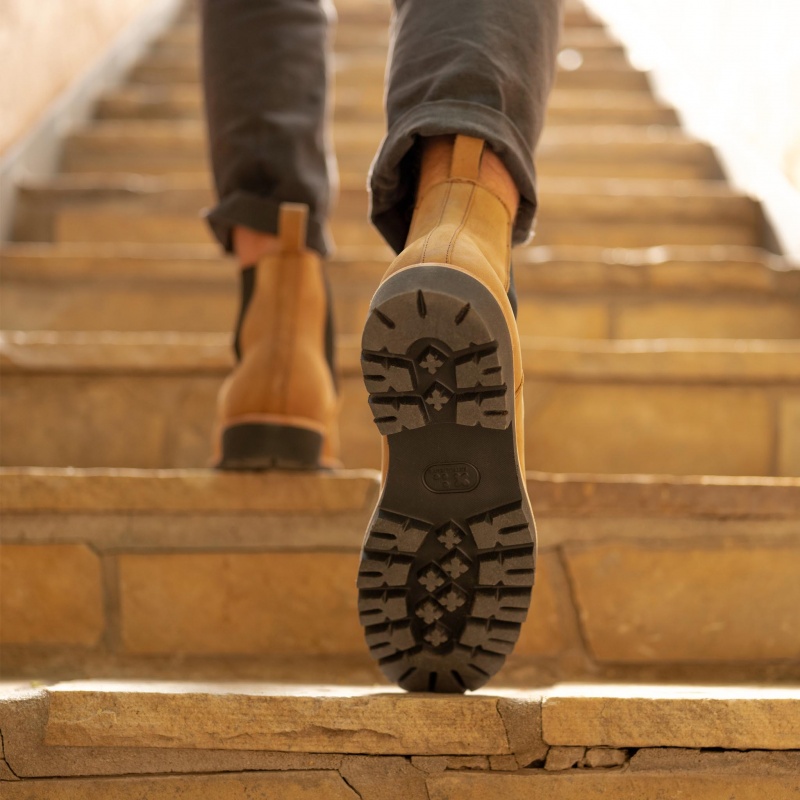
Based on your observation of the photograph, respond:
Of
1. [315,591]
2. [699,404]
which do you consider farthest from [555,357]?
[315,591]

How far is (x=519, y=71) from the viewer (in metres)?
0.61

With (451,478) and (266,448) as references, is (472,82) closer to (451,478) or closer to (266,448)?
(451,478)

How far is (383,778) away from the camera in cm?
58

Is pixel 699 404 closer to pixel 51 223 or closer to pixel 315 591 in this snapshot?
pixel 315 591

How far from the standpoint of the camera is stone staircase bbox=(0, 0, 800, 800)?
0.58m

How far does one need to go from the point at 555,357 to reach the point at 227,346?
1.28ft

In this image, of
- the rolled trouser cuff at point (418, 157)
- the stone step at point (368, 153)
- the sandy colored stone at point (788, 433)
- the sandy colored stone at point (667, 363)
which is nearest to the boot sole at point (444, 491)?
the rolled trouser cuff at point (418, 157)

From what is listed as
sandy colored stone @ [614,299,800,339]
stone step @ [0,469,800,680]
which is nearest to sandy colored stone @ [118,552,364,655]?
stone step @ [0,469,800,680]

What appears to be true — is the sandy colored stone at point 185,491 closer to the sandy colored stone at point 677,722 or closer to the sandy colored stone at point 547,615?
the sandy colored stone at point 547,615

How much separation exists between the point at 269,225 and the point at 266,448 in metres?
0.21

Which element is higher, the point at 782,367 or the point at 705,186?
the point at 705,186

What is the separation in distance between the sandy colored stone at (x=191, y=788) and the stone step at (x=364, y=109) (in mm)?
1943

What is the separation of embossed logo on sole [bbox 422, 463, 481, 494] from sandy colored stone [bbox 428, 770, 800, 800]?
18 cm

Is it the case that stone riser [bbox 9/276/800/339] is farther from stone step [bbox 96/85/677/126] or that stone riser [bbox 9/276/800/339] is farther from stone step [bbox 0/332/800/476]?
stone step [bbox 96/85/677/126]
